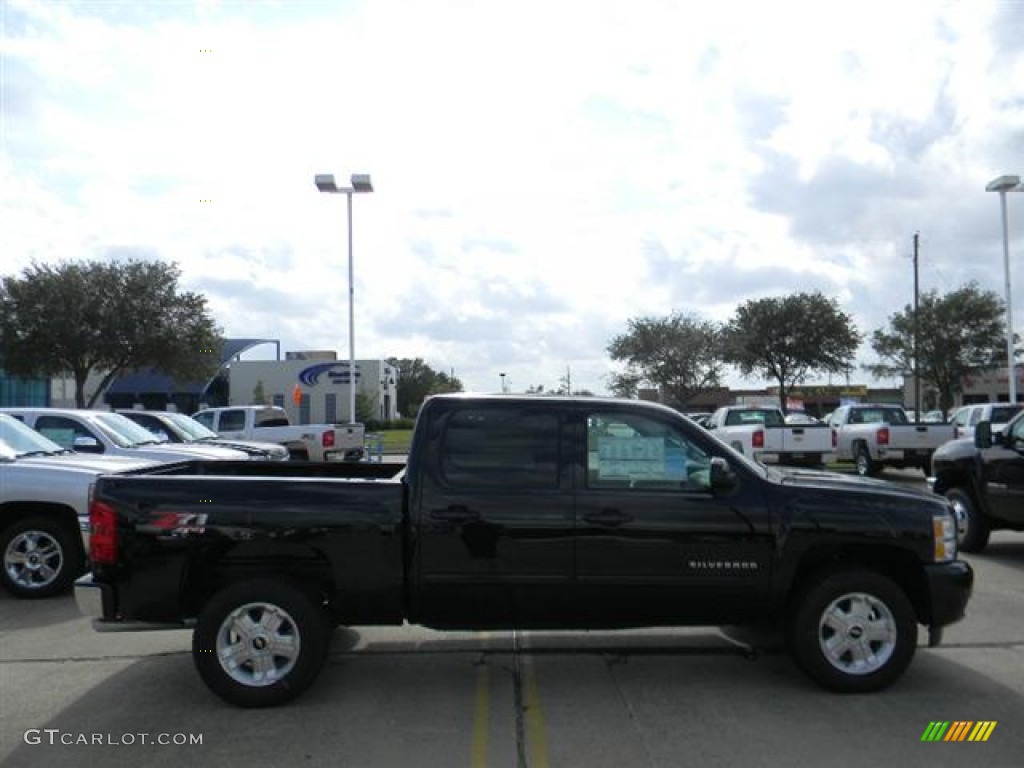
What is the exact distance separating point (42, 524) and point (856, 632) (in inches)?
285

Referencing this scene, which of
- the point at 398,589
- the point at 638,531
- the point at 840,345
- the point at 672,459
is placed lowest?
the point at 398,589

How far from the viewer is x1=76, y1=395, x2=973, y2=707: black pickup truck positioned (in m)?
5.43

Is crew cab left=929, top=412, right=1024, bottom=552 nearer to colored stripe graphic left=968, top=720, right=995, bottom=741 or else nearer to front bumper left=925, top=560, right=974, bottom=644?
front bumper left=925, top=560, right=974, bottom=644

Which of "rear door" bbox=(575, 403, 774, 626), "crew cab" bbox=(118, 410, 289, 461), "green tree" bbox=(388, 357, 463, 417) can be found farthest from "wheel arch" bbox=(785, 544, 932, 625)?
"green tree" bbox=(388, 357, 463, 417)

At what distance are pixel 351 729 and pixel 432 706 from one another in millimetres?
552

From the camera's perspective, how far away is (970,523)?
10586 millimetres

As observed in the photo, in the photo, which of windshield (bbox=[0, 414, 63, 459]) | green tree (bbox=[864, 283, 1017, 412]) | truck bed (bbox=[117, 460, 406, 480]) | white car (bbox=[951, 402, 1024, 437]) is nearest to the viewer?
truck bed (bbox=[117, 460, 406, 480])

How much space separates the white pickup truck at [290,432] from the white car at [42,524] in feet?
33.6

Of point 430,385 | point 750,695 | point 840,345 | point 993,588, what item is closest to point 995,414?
point 993,588

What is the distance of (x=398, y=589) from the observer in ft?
18.0

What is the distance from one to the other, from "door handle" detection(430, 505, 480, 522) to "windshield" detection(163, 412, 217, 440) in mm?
11386

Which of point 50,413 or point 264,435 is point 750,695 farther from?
point 264,435

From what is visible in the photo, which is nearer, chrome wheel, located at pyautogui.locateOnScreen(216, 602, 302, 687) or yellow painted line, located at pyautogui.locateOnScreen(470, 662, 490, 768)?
yellow painted line, located at pyautogui.locateOnScreen(470, 662, 490, 768)

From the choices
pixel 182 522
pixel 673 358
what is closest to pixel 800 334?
pixel 673 358
